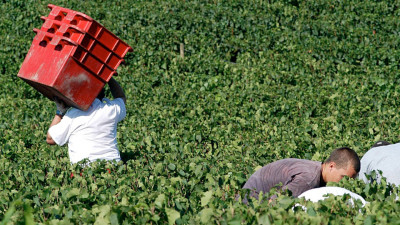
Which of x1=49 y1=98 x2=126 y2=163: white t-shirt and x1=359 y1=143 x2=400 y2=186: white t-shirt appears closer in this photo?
x1=359 y1=143 x2=400 y2=186: white t-shirt

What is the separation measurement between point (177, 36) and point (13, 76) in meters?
5.12

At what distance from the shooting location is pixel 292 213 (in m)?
3.57

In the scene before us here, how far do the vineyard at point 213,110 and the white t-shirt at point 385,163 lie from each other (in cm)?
53

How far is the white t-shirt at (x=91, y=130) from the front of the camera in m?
5.82

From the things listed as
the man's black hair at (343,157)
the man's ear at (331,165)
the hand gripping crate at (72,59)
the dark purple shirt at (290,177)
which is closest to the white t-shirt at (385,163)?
the man's black hair at (343,157)

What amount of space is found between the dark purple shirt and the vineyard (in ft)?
0.74

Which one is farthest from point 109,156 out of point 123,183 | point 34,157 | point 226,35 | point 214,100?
point 226,35

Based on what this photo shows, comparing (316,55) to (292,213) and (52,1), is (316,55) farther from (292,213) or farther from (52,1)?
(292,213)

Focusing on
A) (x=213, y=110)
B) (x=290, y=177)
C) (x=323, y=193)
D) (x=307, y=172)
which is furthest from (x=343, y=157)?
(x=213, y=110)

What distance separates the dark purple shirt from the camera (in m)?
4.74

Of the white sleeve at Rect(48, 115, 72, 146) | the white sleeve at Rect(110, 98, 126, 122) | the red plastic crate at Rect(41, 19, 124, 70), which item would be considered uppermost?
the red plastic crate at Rect(41, 19, 124, 70)

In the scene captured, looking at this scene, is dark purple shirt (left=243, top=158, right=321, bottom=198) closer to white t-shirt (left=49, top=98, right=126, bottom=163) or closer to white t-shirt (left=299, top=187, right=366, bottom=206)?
white t-shirt (left=299, top=187, right=366, bottom=206)

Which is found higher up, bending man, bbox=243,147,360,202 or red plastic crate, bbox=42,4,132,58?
bending man, bbox=243,147,360,202

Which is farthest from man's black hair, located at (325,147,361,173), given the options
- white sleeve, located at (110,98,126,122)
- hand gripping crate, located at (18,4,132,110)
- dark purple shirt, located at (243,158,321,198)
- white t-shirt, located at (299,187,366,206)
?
hand gripping crate, located at (18,4,132,110)
